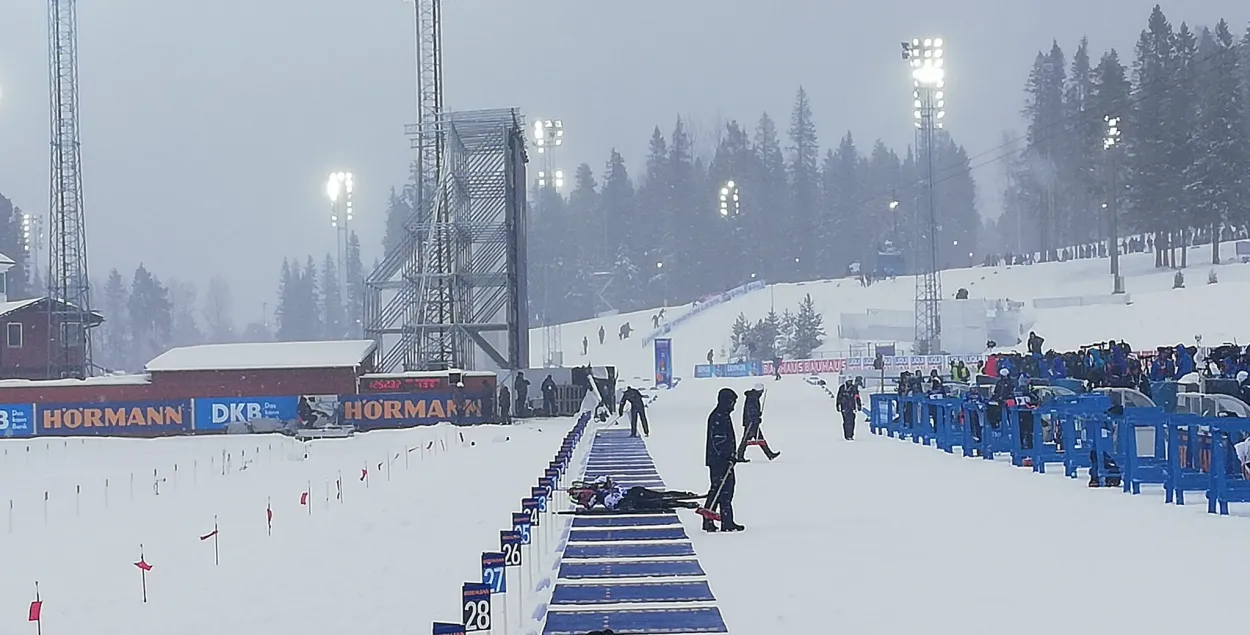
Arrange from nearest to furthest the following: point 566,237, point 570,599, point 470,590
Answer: point 470,590 < point 570,599 < point 566,237

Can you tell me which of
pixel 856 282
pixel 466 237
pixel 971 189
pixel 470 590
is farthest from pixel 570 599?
pixel 971 189

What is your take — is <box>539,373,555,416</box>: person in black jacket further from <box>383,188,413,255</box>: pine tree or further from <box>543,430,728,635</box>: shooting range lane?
<box>383,188,413,255</box>: pine tree

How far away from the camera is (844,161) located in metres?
140

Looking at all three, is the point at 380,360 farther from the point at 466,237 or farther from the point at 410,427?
the point at 410,427

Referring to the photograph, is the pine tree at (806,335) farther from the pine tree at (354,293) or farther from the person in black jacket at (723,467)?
the person in black jacket at (723,467)

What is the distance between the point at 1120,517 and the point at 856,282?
286ft

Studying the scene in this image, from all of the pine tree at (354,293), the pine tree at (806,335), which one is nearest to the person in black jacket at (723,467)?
the pine tree at (806,335)

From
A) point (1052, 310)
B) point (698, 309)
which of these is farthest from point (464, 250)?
point (698, 309)

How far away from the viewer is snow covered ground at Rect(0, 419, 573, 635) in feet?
36.5

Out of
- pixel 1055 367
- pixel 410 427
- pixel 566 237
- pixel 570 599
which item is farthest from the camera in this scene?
pixel 566 237

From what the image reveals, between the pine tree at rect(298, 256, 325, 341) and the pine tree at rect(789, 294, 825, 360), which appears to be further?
the pine tree at rect(298, 256, 325, 341)

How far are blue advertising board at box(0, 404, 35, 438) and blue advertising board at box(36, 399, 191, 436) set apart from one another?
2.80ft

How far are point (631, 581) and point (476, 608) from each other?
3.23 metres

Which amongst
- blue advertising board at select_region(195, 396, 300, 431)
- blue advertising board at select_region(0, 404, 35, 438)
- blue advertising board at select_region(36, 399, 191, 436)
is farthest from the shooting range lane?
blue advertising board at select_region(0, 404, 35, 438)
